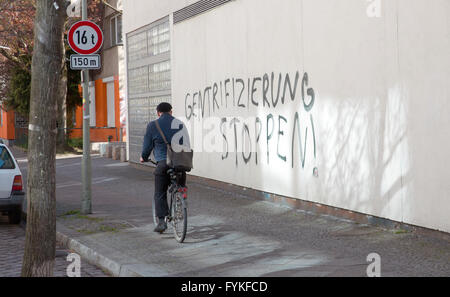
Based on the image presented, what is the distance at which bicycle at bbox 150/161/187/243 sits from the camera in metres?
8.86

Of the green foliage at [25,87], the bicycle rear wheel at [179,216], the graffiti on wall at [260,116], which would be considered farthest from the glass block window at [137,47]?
→ the green foliage at [25,87]

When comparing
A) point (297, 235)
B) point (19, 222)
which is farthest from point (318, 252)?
point (19, 222)

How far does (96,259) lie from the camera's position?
27.1ft

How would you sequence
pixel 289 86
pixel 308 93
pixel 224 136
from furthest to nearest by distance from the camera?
pixel 224 136
pixel 289 86
pixel 308 93

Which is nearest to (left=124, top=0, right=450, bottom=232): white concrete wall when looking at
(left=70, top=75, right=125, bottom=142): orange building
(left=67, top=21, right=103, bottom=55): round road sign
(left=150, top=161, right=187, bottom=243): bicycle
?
(left=150, top=161, right=187, bottom=243): bicycle

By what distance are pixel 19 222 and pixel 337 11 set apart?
6.18 meters

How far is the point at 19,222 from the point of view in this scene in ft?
39.6

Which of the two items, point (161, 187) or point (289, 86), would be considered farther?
point (289, 86)

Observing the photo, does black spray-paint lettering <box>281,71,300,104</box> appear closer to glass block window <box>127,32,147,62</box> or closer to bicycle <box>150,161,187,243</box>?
bicycle <box>150,161,187,243</box>

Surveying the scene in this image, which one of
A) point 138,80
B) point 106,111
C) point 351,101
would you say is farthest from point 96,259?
point 106,111

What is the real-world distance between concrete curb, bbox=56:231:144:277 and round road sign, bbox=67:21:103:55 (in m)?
3.12

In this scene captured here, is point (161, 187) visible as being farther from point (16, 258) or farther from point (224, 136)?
point (224, 136)

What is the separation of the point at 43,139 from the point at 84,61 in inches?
178
